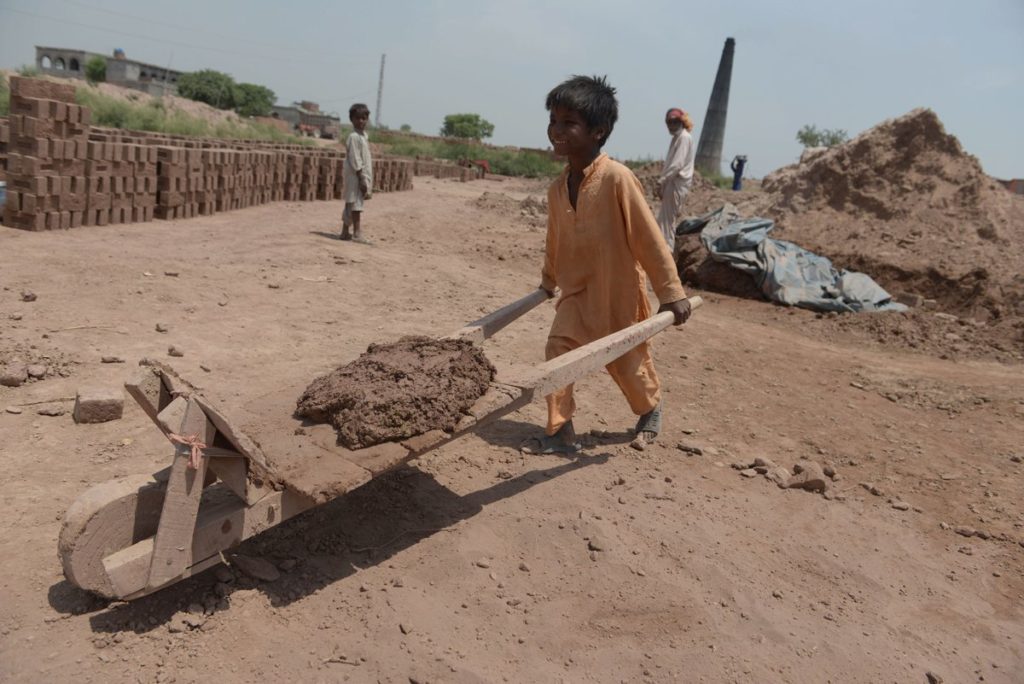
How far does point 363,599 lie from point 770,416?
10.4 feet

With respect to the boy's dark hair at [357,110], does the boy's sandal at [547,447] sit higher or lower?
lower

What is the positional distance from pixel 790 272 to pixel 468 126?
6010cm

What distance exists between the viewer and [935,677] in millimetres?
2531

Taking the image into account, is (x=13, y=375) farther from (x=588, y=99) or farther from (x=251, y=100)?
(x=251, y=100)

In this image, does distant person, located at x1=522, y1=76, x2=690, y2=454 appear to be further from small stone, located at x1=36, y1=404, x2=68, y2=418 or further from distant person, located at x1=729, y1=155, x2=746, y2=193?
distant person, located at x1=729, y1=155, x2=746, y2=193

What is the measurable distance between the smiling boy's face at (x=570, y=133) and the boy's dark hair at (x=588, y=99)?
0.02 metres

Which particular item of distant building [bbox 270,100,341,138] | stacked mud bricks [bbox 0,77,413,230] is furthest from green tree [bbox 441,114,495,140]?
stacked mud bricks [bbox 0,77,413,230]

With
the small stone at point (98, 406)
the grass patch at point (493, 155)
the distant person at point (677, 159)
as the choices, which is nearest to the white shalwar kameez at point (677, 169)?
the distant person at point (677, 159)

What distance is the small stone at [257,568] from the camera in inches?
99.5

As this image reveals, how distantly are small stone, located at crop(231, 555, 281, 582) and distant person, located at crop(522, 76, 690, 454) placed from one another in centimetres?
159

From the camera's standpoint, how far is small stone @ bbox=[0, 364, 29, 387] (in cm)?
368

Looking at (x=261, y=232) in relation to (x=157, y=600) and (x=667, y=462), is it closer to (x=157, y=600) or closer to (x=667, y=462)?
(x=667, y=462)

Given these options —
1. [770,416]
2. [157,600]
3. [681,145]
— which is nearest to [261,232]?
[681,145]

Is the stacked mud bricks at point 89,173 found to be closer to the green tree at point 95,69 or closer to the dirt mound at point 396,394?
the dirt mound at point 396,394
